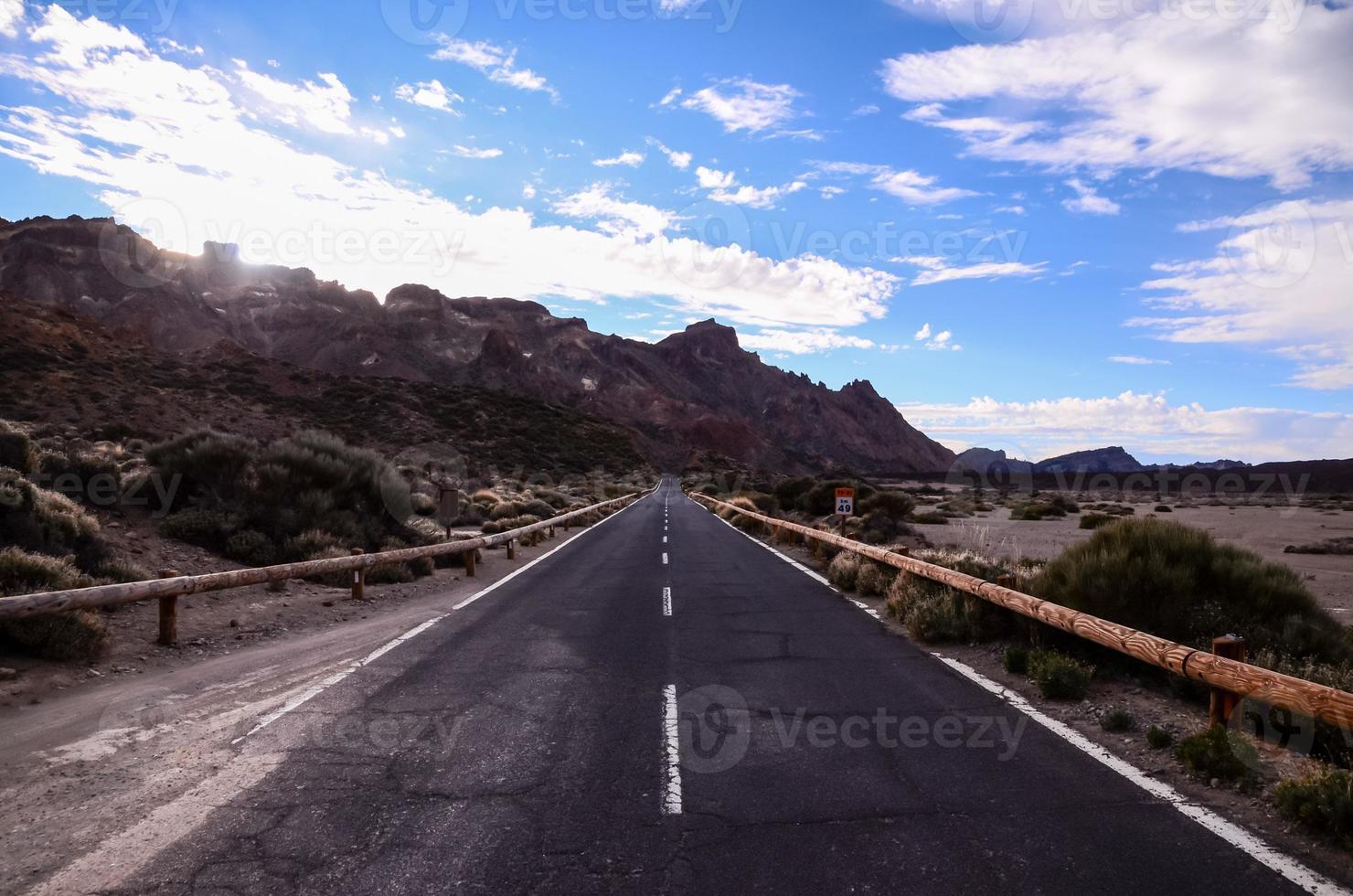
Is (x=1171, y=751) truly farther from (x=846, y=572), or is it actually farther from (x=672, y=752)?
(x=846, y=572)

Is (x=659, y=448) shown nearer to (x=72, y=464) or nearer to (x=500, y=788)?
(x=72, y=464)

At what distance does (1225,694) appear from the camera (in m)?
5.52

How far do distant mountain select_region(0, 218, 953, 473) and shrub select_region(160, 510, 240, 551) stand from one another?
6625 centimetres

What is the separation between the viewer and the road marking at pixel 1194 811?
3.80m

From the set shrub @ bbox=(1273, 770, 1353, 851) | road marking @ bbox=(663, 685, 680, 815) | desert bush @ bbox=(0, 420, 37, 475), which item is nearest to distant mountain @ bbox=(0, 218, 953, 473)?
desert bush @ bbox=(0, 420, 37, 475)

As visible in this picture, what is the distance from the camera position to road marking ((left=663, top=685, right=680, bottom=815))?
4.73m

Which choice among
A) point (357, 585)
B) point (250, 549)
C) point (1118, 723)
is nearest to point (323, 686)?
point (357, 585)

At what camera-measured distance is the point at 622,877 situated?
12.6 feet

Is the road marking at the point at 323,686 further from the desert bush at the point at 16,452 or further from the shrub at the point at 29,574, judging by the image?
the desert bush at the point at 16,452

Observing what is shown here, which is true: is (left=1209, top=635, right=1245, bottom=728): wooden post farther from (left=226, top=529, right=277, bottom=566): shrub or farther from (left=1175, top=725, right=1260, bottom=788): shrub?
(left=226, top=529, right=277, bottom=566): shrub

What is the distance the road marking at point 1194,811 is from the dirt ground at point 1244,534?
713 centimetres

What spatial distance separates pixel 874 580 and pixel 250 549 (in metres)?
10.5

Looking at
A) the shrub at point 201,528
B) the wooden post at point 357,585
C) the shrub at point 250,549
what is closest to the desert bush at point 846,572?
the wooden post at point 357,585

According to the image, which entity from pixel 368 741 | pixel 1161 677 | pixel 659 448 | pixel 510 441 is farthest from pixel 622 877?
pixel 659 448
